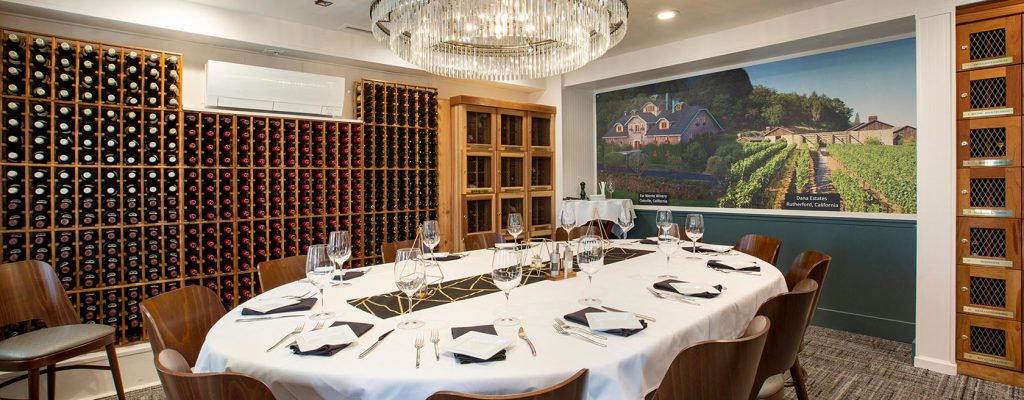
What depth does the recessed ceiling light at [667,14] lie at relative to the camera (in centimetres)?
Result: 413

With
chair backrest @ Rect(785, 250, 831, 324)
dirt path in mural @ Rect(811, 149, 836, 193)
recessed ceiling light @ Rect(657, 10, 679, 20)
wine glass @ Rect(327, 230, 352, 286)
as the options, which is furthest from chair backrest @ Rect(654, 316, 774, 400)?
dirt path in mural @ Rect(811, 149, 836, 193)

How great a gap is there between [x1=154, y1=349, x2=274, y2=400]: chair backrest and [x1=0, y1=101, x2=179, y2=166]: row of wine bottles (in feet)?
10.2

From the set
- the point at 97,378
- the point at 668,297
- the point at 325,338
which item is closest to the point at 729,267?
the point at 668,297

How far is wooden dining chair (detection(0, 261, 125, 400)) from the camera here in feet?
8.10

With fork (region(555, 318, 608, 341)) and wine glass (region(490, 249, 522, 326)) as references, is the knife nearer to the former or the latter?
wine glass (region(490, 249, 522, 326))

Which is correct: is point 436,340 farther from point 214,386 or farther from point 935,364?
point 935,364

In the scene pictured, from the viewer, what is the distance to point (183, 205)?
3799 mm

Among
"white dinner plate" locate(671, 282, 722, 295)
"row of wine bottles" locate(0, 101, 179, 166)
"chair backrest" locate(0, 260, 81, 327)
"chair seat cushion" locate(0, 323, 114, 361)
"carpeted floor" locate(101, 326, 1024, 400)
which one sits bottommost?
"carpeted floor" locate(101, 326, 1024, 400)

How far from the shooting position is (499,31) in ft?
8.63

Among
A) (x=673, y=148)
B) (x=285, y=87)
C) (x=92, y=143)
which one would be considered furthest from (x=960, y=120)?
(x=92, y=143)

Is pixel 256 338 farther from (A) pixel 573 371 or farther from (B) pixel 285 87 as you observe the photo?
(B) pixel 285 87

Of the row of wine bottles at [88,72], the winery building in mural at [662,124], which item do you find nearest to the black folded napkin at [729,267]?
the winery building in mural at [662,124]

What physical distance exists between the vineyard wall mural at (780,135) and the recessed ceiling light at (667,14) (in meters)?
1.21

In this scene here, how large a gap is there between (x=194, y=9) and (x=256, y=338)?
325cm
